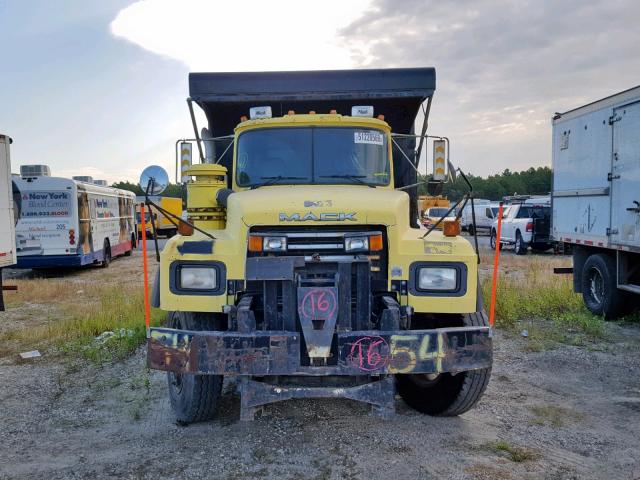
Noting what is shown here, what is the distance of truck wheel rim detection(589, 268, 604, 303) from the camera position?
940cm

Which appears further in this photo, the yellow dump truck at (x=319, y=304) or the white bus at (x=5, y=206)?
the white bus at (x=5, y=206)

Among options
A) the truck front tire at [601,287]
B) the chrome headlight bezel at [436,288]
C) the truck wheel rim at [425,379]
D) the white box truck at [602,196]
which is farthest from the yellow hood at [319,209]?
the truck front tire at [601,287]

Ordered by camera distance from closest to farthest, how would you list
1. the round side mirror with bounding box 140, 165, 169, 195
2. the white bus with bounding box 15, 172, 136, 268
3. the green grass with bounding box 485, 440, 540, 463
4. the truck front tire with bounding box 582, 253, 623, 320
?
the green grass with bounding box 485, 440, 540, 463 < the round side mirror with bounding box 140, 165, 169, 195 < the truck front tire with bounding box 582, 253, 623, 320 < the white bus with bounding box 15, 172, 136, 268

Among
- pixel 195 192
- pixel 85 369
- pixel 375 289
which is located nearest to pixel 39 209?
pixel 85 369

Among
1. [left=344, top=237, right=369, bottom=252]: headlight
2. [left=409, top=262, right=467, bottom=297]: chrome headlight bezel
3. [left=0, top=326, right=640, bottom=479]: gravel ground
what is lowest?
[left=0, top=326, right=640, bottom=479]: gravel ground

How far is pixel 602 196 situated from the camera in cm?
884

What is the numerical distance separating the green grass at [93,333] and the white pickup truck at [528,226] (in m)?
14.7

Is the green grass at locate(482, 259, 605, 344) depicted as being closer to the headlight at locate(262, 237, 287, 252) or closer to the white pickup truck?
the headlight at locate(262, 237, 287, 252)

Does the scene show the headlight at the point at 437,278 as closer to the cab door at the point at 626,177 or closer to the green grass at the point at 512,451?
the green grass at the point at 512,451

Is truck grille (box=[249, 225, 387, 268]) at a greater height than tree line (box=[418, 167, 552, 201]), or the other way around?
tree line (box=[418, 167, 552, 201])

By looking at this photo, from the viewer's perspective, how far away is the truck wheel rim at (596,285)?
30.8ft

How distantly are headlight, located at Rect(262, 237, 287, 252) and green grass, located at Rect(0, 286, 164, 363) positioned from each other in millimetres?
3639

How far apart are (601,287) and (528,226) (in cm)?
1140

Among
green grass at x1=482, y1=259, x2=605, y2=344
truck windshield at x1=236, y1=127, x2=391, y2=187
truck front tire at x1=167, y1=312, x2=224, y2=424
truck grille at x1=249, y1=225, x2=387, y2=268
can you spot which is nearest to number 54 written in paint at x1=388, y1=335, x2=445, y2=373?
truck grille at x1=249, y1=225, x2=387, y2=268
